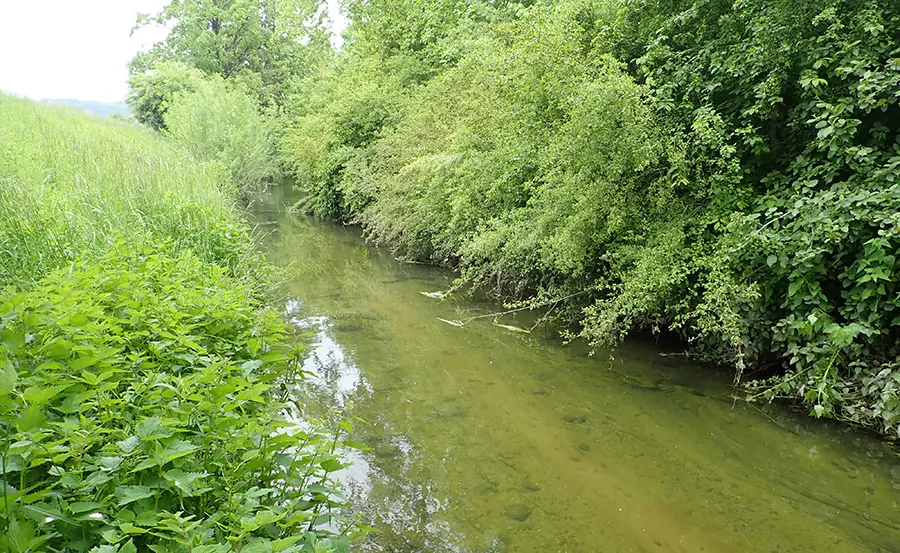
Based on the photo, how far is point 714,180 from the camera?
582 centimetres

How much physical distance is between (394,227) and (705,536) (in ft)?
29.4

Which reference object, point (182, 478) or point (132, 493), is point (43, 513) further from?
point (182, 478)

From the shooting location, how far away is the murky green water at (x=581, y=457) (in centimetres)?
364

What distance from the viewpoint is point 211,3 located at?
1329 inches

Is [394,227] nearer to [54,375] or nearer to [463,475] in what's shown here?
[463,475]

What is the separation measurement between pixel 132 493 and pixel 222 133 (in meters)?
18.2

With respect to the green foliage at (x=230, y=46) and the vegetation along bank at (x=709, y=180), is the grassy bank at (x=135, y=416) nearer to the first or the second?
the vegetation along bank at (x=709, y=180)

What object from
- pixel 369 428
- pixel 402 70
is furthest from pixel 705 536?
pixel 402 70

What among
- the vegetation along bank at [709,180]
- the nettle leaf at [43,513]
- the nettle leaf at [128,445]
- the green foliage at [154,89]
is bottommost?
the nettle leaf at [43,513]

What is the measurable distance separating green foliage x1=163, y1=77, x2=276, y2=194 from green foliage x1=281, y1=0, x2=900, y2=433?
11.5 m

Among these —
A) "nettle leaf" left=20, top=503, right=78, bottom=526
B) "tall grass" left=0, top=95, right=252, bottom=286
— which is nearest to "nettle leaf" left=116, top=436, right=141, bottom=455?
"nettle leaf" left=20, top=503, right=78, bottom=526

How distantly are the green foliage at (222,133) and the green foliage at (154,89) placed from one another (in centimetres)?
847

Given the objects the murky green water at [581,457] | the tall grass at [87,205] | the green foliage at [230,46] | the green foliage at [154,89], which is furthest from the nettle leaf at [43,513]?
the green foliage at [230,46]

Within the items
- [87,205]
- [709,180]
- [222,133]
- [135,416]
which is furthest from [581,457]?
[222,133]
